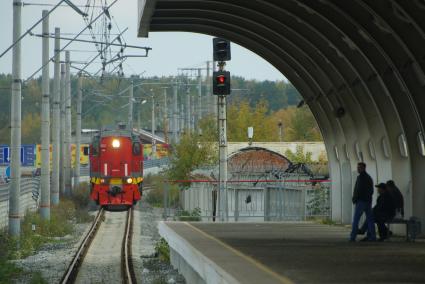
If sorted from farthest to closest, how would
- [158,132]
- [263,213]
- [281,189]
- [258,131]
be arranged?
[158,132], [258,131], [263,213], [281,189]

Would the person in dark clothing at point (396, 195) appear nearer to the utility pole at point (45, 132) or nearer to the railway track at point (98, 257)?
the railway track at point (98, 257)

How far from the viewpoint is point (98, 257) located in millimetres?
29578

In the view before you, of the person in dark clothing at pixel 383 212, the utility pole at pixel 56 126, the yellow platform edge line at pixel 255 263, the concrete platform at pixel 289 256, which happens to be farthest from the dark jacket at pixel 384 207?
the utility pole at pixel 56 126

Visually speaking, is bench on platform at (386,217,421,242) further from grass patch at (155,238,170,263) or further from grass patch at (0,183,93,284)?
grass patch at (155,238,170,263)

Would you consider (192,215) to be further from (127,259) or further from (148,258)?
(127,259)

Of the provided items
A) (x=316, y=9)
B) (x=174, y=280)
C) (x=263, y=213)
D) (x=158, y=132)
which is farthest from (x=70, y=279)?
(x=158, y=132)

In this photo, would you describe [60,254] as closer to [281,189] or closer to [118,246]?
[118,246]

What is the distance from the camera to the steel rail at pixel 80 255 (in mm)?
23506

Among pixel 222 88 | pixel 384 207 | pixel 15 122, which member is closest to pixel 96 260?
pixel 15 122

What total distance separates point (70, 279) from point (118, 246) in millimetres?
10411

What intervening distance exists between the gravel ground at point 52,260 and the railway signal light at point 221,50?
6.57 m

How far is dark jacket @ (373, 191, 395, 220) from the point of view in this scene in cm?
2067

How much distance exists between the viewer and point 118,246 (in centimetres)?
3369

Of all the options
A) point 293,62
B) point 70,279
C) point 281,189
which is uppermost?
point 293,62
